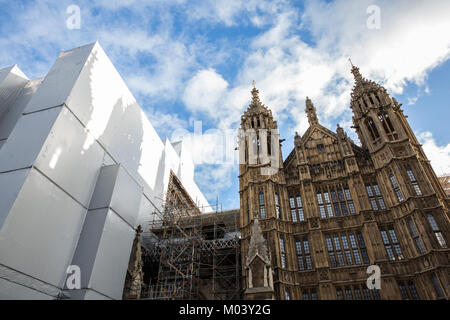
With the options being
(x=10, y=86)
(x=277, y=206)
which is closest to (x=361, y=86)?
(x=277, y=206)

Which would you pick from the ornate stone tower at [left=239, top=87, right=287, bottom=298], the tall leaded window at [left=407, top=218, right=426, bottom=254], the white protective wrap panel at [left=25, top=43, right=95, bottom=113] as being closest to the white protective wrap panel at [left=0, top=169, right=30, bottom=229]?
the white protective wrap panel at [left=25, top=43, right=95, bottom=113]

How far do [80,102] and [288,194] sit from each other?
719 inches

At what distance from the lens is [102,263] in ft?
63.4

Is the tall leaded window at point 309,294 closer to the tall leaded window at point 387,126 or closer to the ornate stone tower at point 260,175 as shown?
the ornate stone tower at point 260,175

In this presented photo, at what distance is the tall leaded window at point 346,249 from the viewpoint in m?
20.7

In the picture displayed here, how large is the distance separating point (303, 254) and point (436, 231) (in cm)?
872

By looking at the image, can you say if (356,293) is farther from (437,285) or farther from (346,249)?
(437,285)

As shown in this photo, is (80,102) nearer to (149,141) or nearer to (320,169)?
(149,141)

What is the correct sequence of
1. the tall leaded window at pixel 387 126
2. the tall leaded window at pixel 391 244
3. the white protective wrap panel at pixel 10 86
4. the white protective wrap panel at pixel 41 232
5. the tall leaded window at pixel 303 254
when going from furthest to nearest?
the white protective wrap panel at pixel 10 86, the tall leaded window at pixel 387 126, the tall leaded window at pixel 303 254, the tall leaded window at pixel 391 244, the white protective wrap panel at pixel 41 232

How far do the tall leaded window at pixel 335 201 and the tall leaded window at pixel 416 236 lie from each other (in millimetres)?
3822

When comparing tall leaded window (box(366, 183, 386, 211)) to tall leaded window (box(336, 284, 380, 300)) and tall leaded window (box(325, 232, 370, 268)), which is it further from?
tall leaded window (box(336, 284, 380, 300))

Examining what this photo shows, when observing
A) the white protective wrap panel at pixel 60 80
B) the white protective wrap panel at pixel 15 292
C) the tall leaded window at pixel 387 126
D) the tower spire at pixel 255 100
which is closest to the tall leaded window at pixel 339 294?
the tall leaded window at pixel 387 126

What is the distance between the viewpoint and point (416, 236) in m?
19.5

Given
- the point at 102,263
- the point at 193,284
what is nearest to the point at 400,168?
the point at 193,284
